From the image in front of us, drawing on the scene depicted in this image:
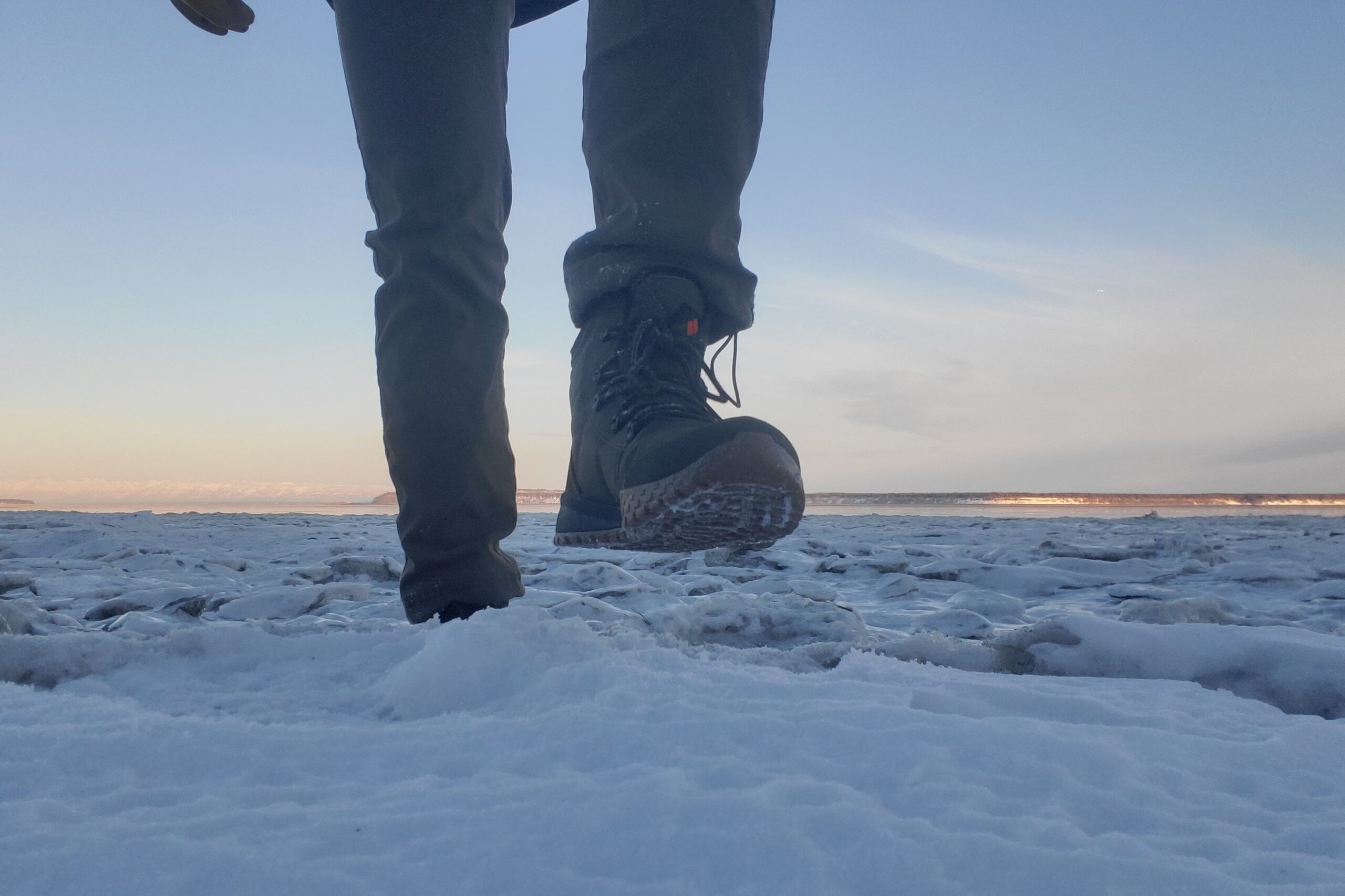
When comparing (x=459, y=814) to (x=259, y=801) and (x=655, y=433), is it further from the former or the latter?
(x=655, y=433)

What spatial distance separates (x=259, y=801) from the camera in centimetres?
57

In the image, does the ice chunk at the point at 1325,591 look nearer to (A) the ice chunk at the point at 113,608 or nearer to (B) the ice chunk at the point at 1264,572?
(B) the ice chunk at the point at 1264,572

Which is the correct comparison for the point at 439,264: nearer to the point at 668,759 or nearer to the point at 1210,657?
the point at 668,759

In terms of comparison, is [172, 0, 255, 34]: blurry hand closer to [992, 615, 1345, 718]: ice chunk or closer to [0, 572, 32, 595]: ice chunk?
[0, 572, 32, 595]: ice chunk

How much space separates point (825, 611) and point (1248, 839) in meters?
1.19

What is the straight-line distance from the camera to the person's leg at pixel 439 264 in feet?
4.27

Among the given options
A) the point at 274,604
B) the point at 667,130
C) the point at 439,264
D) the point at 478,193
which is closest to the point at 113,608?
the point at 274,604

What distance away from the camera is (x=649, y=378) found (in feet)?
4.69

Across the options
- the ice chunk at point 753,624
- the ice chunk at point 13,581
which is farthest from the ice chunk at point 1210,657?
the ice chunk at point 13,581

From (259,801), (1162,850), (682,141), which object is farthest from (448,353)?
(1162,850)

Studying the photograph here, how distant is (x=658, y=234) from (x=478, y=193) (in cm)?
34

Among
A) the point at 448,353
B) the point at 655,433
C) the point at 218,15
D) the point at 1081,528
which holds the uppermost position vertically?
the point at 218,15

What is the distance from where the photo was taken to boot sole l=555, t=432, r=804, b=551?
46.7 inches

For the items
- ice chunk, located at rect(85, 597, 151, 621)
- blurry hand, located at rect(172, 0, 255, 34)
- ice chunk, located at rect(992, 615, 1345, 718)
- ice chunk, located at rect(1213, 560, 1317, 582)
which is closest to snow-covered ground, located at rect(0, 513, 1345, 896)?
ice chunk, located at rect(992, 615, 1345, 718)
